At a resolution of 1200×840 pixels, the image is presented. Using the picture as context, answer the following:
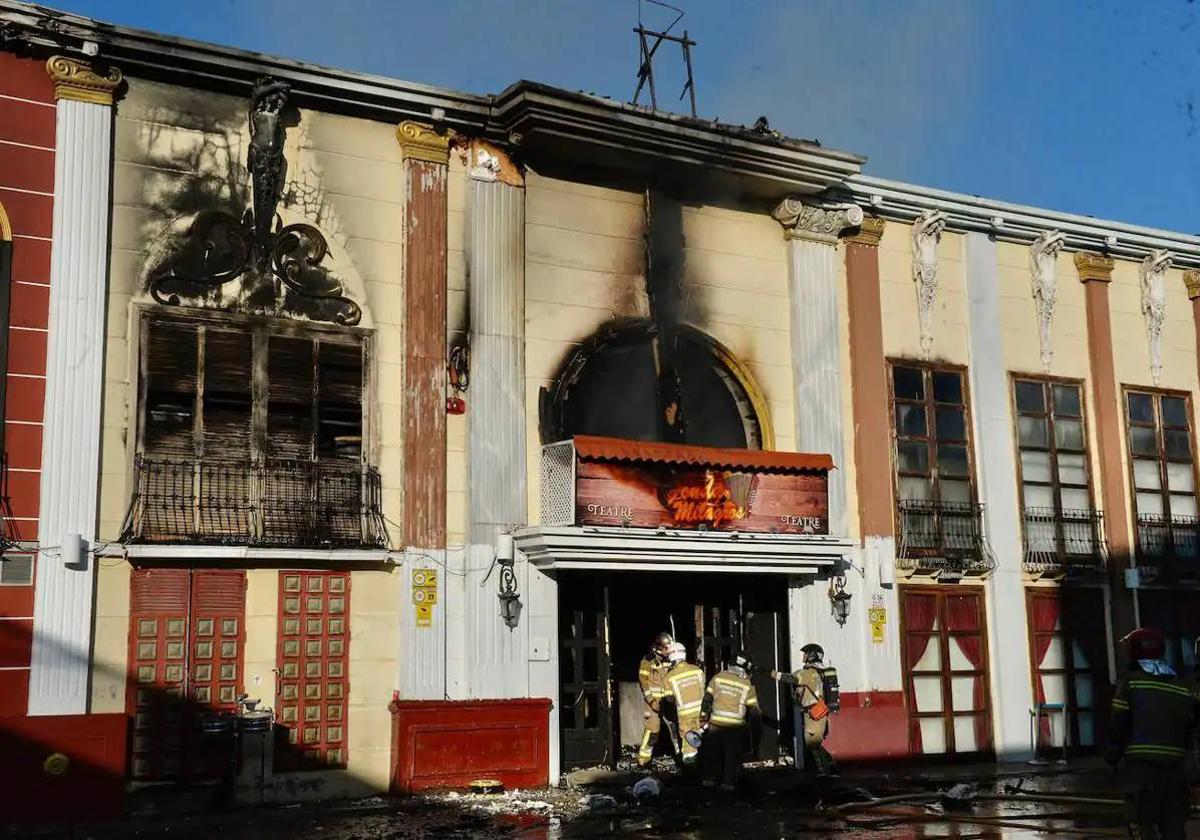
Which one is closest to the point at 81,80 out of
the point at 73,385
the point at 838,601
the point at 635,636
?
the point at 73,385

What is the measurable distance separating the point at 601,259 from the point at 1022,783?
9.52 metres

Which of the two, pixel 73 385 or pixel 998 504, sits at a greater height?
pixel 73 385

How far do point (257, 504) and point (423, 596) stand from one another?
8.14 feet

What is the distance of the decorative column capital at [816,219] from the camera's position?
883 inches

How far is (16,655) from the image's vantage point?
16.0m

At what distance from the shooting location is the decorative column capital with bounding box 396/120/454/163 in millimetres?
19406

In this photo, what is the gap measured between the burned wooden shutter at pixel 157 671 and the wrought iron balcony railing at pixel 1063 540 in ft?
45.4

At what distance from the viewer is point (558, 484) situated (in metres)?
19.3

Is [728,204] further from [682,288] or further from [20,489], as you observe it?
[20,489]

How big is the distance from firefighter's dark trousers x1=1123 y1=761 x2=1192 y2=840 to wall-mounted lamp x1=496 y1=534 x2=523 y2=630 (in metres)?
9.50

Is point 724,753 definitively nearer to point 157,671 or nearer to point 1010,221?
point 157,671

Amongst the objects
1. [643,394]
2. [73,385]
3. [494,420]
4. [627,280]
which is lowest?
[494,420]

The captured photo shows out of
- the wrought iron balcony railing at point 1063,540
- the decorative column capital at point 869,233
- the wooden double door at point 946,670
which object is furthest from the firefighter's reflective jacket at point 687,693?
the decorative column capital at point 869,233

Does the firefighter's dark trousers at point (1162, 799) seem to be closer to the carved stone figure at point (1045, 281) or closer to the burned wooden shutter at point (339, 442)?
the burned wooden shutter at point (339, 442)
